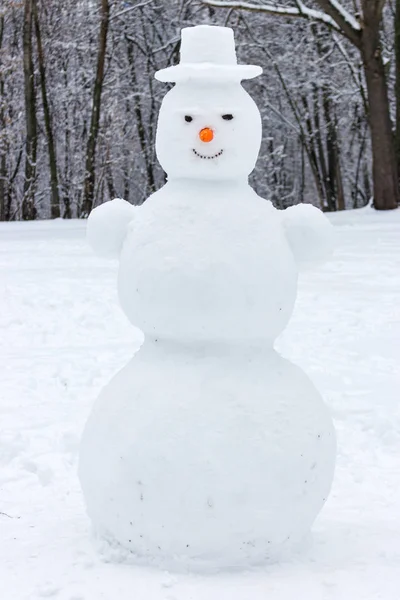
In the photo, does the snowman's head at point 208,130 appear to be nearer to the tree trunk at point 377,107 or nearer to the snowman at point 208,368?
the snowman at point 208,368

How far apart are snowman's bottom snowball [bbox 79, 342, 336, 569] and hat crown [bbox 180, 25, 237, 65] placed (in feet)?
3.89

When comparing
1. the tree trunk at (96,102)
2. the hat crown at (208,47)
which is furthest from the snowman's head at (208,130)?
the tree trunk at (96,102)

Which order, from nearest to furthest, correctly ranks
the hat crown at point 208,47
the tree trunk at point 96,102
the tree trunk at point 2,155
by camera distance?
the hat crown at point 208,47
the tree trunk at point 96,102
the tree trunk at point 2,155

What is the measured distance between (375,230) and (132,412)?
10.2m

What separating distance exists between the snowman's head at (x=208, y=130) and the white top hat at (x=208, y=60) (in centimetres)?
5

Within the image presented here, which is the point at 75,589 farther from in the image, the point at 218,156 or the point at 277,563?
the point at 218,156

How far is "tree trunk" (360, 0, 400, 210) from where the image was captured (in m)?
14.3

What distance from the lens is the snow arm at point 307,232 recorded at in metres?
3.51

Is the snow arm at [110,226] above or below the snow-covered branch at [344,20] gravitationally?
below

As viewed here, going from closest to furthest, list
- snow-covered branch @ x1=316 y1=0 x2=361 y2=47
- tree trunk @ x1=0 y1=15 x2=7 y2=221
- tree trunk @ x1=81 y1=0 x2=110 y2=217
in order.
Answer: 1. snow-covered branch @ x1=316 y1=0 x2=361 y2=47
2. tree trunk @ x1=81 y1=0 x2=110 y2=217
3. tree trunk @ x1=0 y1=15 x2=7 y2=221

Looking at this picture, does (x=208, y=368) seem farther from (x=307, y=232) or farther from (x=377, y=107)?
(x=377, y=107)

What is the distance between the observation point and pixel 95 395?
654cm

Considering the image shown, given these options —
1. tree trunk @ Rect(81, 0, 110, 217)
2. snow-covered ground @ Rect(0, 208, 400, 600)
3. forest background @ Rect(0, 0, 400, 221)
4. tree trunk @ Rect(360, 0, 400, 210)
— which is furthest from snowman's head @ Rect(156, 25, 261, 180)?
tree trunk @ Rect(81, 0, 110, 217)

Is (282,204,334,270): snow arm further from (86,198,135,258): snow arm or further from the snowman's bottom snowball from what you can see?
(86,198,135,258): snow arm
